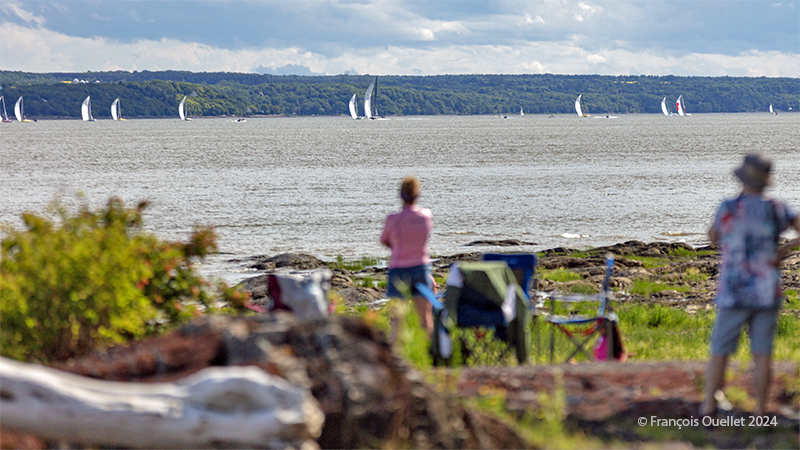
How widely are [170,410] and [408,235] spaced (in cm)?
347

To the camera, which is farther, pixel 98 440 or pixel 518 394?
pixel 518 394

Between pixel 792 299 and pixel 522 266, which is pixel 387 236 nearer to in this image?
pixel 522 266

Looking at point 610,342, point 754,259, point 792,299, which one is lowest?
point 792,299

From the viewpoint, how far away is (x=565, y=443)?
4.43 meters

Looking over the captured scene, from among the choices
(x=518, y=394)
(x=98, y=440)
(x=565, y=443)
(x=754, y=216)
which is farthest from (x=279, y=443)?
(x=754, y=216)

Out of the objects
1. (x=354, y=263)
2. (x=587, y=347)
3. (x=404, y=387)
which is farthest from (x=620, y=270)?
(x=404, y=387)

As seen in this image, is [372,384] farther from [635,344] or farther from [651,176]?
[651,176]

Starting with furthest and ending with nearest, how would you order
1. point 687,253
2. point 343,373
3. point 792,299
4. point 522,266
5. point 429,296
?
1. point 687,253
2. point 792,299
3. point 522,266
4. point 429,296
5. point 343,373

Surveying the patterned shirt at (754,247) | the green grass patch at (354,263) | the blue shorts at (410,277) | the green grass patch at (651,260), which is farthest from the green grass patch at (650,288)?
the patterned shirt at (754,247)

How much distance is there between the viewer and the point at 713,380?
16.4 ft

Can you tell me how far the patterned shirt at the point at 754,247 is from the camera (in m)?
4.75

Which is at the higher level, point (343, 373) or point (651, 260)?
point (343, 373)

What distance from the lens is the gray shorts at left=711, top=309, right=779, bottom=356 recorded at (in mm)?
4820

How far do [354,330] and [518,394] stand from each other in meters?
1.35
